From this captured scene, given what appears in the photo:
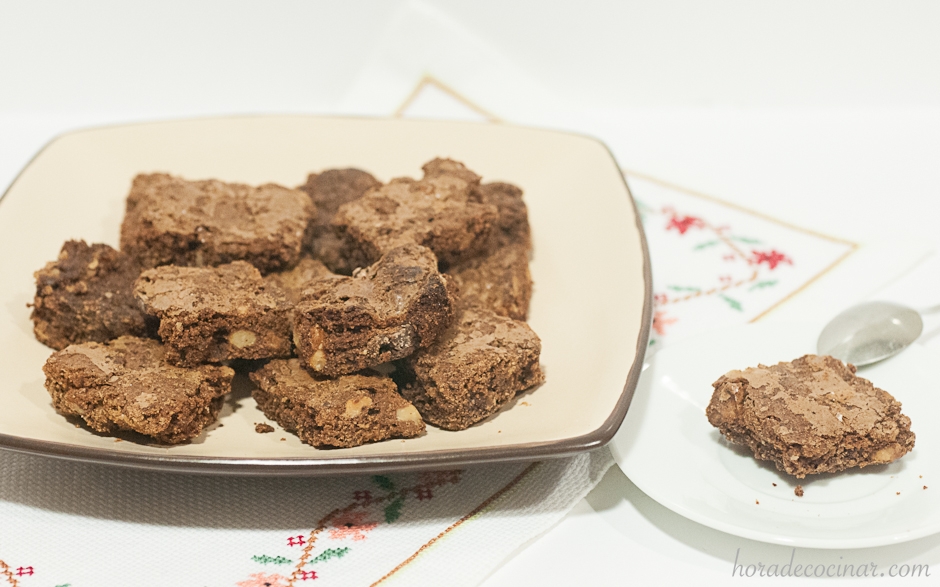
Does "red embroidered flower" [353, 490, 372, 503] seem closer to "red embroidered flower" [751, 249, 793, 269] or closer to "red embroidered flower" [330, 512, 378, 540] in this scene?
"red embroidered flower" [330, 512, 378, 540]

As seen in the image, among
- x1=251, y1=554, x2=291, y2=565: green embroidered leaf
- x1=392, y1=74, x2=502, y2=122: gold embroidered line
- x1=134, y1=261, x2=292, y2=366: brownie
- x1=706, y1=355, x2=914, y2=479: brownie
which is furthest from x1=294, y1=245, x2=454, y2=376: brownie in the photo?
x1=392, y1=74, x2=502, y2=122: gold embroidered line

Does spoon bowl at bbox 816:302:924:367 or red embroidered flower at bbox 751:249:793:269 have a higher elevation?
spoon bowl at bbox 816:302:924:367

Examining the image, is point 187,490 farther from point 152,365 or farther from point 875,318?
point 875,318

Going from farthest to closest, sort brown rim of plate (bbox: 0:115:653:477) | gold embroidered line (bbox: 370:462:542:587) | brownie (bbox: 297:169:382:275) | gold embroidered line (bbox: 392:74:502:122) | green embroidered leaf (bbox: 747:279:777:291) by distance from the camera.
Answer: gold embroidered line (bbox: 392:74:502:122), green embroidered leaf (bbox: 747:279:777:291), brownie (bbox: 297:169:382:275), gold embroidered line (bbox: 370:462:542:587), brown rim of plate (bbox: 0:115:653:477)

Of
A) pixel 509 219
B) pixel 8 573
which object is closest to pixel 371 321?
pixel 509 219

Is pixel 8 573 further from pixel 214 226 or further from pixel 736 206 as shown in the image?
pixel 736 206

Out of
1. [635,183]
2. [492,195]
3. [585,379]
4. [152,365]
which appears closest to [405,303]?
[585,379]
